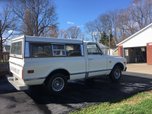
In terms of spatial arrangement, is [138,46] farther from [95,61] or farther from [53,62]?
[53,62]

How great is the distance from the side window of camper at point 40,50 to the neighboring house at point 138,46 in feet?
67.4

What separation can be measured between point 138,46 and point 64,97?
72.5 ft

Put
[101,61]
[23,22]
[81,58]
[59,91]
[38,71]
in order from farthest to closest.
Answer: [23,22], [101,61], [81,58], [59,91], [38,71]

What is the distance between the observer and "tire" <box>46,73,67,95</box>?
8.94m

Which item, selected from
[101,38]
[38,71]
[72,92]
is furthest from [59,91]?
[101,38]

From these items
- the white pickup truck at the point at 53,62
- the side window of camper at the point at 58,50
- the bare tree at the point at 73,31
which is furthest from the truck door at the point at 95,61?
the bare tree at the point at 73,31

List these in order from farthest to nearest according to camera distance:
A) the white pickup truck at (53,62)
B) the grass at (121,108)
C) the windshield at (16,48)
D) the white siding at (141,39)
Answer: the white siding at (141,39) → the windshield at (16,48) → the white pickup truck at (53,62) → the grass at (121,108)

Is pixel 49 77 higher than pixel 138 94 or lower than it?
higher

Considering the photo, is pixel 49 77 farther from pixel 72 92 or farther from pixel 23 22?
pixel 23 22

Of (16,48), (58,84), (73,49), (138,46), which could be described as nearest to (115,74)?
(73,49)

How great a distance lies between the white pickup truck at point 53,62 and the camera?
27.3ft

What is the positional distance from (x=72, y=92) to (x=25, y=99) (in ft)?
6.51

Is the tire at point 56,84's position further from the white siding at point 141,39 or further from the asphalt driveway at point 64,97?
the white siding at point 141,39

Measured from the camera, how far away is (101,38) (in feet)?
226
